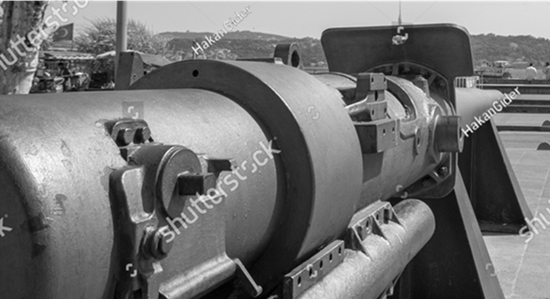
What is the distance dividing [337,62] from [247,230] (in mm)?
2745

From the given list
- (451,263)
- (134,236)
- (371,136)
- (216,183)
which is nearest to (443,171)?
(451,263)

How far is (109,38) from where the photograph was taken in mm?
27922

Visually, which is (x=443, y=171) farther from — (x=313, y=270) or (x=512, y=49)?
(x=512, y=49)

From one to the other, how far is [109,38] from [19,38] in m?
20.4

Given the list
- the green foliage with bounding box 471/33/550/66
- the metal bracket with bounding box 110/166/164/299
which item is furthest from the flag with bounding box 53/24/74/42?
the green foliage with bounding box 471/33/550/66

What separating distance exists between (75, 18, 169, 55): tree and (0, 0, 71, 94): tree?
59.7 feet

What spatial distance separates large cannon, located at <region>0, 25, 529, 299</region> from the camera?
3.68ft

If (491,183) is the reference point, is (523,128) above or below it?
below

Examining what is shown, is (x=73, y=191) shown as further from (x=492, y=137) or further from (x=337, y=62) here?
(x=492, y=137)

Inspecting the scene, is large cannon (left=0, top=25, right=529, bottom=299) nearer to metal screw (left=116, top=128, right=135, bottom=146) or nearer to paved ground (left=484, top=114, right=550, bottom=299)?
metal screw (left=116, top=128, right=135, bottom=146)

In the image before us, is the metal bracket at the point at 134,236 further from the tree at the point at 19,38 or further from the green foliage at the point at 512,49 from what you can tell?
the green foliage at the point at 512,49

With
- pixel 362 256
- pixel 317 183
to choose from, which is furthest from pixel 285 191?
pixel 362 256

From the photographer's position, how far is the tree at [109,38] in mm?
27594

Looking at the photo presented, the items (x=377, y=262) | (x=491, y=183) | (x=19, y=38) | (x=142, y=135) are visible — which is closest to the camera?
(x=142, y=135)
